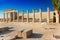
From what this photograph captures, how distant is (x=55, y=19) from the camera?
36.5m

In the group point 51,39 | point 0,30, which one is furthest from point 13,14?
point 51,39

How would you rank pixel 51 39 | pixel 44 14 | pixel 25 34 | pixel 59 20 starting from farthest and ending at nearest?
pixel 44 14 → pixel 59 20 → pixel 25 34 → pixel 51 39

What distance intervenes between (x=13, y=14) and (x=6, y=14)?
10.3 ft

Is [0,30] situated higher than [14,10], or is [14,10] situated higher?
[14,10]

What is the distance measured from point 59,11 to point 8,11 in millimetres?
20762

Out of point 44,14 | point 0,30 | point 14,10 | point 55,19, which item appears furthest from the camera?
point 44,14

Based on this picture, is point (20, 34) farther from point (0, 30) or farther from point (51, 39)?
point (0, 30)

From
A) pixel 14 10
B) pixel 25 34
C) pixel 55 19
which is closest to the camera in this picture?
pixel 25 34

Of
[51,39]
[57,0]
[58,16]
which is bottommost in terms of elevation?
[51,39]

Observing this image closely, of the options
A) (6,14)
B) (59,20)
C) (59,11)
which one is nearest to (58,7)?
(59,11)

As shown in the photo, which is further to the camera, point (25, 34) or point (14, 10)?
point (14, 10)

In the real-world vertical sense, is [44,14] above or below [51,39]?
above

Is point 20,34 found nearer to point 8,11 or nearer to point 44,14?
point 8,11

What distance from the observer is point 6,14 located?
4903 centimetres
